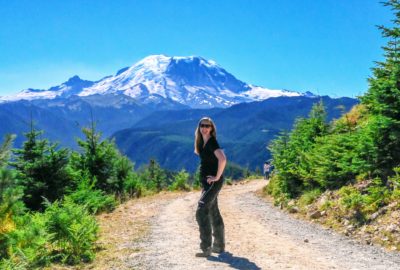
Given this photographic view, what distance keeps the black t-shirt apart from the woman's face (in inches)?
7.1

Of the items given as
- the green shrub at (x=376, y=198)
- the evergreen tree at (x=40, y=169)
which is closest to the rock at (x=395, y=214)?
the green shrub at (x=376, y=198)

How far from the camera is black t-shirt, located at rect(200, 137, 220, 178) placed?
31.6ft

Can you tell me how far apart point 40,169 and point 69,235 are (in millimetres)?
11589

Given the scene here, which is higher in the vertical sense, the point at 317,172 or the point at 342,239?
the point at 317,172

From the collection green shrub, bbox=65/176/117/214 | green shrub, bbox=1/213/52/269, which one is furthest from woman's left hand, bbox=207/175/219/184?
green shrub, bbox=65/176/117/214

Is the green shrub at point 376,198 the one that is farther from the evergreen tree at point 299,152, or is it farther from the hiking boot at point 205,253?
the hiking boot at point 205,253

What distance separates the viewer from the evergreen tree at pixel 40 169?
19734 mm

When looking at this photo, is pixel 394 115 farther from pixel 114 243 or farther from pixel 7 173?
pixel 7 173

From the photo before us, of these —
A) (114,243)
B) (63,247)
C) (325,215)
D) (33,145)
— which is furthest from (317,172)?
(33,145)

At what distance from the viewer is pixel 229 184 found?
40.0 m

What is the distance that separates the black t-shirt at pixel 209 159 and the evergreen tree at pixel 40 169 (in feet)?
40.8

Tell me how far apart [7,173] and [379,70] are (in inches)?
569

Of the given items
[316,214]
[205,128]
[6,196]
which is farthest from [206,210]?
[316,214]

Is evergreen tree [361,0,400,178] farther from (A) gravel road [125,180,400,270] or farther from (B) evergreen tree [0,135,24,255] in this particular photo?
(B) evergreen tree [0,135,24,255]
